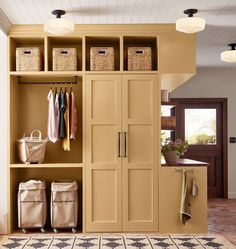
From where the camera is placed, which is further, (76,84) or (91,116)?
(76,84)

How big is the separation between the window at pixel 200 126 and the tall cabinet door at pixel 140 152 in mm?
3314

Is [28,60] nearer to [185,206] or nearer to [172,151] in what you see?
[172,151]

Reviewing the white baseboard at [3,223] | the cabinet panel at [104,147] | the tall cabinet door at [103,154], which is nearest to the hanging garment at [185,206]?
the tall cabinet door at [103,154]

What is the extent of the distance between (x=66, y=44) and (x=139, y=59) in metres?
1.01

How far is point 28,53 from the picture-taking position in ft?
16.9

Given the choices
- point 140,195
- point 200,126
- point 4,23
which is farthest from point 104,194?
point 200,126

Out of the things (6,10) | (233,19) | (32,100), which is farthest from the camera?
(32,100)

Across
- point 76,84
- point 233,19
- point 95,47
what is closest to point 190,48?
point 233,19

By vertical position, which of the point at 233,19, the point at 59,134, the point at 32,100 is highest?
the point at 233,19

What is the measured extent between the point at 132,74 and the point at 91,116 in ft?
2.25

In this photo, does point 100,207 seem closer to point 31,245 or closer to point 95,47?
point 31,245

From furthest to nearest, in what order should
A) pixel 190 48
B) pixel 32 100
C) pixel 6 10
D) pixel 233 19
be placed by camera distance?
1. pixel 32 100
2. pixel 190 48
3. pixel 233 19
4. pixel 6 10

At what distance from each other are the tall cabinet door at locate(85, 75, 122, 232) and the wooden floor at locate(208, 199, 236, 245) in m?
1.25

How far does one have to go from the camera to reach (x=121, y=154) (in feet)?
16.9
